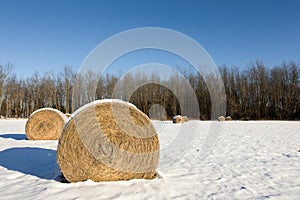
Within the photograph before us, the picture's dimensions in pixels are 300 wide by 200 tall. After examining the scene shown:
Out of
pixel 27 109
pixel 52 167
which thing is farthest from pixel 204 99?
pixel 52 167

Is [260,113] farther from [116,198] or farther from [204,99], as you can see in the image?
[116,198]

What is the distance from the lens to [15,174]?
3.99 meters

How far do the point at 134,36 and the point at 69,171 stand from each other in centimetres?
475

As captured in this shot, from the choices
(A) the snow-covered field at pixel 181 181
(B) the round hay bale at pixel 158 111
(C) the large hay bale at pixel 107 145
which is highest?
(B) the round hay bale at pixel 158 111

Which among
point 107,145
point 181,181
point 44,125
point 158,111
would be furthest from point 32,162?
point 158,111

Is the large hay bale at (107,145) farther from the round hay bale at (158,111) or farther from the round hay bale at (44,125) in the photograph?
the round hay bale at (158,111)

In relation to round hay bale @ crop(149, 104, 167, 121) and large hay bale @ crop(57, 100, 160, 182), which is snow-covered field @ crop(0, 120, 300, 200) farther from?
round hay bale @ crop(149, 104, 167, 121)

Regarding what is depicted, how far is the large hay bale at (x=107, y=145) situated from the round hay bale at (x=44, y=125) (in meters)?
5.79

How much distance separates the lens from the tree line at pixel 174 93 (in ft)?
120

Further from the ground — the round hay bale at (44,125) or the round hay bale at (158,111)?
the round hay bale at (158,111)

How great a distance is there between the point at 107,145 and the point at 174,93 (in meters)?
37.7

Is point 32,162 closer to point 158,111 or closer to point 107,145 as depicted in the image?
point 107,145

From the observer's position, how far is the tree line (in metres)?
36.6

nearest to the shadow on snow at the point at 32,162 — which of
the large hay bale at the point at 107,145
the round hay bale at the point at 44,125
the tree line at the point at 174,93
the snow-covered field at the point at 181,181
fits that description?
the snow-covered field at the point at 181,181
